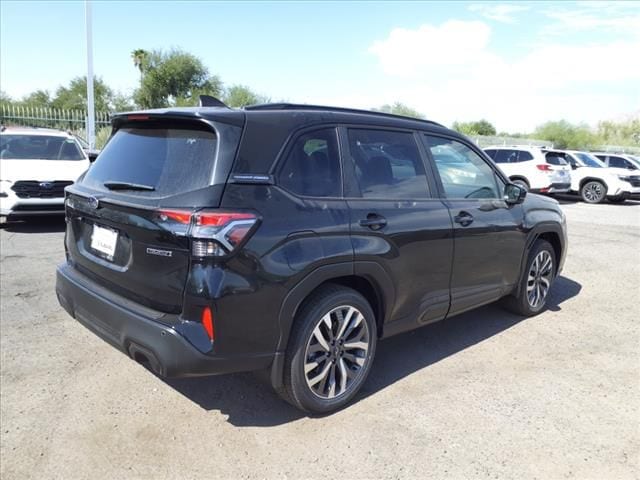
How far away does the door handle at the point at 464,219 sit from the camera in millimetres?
3789

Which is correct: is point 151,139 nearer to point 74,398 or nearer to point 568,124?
point 74,398

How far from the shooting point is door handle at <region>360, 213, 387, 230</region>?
312 centimetres

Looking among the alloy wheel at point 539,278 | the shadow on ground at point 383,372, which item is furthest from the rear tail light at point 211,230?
the alloy wheel at point 539,278

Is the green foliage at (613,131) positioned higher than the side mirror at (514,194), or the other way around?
the green foliage at (613,131)

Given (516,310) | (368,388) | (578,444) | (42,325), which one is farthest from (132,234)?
(516,310)

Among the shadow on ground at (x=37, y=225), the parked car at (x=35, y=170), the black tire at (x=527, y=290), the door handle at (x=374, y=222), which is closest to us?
the door handle at (x=374, y=222)

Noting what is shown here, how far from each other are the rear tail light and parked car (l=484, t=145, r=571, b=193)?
1417 centimetres

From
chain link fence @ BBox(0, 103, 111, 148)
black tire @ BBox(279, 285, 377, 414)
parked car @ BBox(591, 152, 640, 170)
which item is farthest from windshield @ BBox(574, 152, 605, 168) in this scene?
chain link fence @ BBox(0, 103, 111, 148)

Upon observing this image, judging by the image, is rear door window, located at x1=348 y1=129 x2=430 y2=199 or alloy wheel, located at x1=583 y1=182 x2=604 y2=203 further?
alloy wheel, located at x1=583 y1=182 x2=604 y2=203

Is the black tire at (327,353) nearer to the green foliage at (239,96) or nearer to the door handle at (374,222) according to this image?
the door handle at (374,222)

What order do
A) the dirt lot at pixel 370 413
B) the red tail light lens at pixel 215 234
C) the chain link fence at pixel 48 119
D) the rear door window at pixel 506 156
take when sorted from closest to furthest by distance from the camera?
the red tail light lens at pixel 215 234
the dirt lot at pixel 370 413
the rear door window at pixel 506 156
the chain link fence at pixel 48 119

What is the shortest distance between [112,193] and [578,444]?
10.0 ft

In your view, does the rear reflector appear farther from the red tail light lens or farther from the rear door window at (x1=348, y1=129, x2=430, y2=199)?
the rear door window at (x1=348, y1=129, x2=430, y2=199)

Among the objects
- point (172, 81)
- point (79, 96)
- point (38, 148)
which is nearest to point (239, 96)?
point (172, 81)
